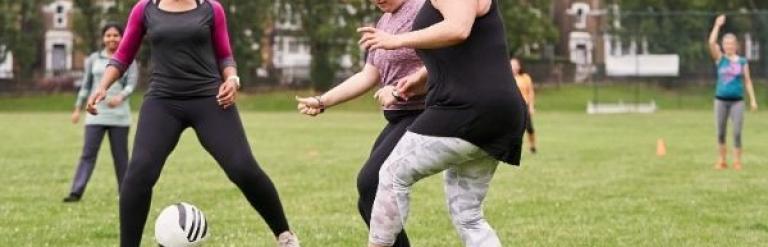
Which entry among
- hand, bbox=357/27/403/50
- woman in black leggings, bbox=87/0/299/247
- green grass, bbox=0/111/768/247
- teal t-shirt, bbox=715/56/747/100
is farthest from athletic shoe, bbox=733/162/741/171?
hand, bbox=357/27/403/50

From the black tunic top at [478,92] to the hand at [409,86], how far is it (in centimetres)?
52

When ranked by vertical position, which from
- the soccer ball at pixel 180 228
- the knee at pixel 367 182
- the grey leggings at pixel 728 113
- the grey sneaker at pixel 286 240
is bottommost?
the grey leggings at pixel 728 113

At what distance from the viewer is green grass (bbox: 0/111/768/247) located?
8625 mm

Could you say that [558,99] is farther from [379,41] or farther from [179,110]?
[379,41]

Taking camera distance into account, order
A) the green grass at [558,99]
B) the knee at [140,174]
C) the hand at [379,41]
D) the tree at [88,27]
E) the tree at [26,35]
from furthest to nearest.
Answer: the tree at [88,27] → the tree at [26,35] → the green grass at [558,99] → the knee at [140,174] → the hand at [379,41]

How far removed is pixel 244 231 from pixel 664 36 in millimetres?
Answer: 40666

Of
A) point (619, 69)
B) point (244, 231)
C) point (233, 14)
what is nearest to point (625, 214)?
point (244, 231)

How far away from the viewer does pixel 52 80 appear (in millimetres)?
59688

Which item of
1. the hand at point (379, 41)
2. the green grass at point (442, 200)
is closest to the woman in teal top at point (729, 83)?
the green grass at point (442, 200)

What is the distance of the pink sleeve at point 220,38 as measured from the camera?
717cm

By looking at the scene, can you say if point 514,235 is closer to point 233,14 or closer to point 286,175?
point 286,175

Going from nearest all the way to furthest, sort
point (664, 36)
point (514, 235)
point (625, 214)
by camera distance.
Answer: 1. point (514, 235)
2. point (625, 214)
3. point (664, 36)

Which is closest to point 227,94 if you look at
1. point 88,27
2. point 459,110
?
point 459,110

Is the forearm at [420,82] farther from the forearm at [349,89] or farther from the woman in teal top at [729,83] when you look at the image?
the woman in teal top at [729,83]
